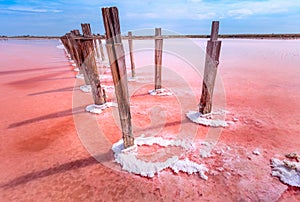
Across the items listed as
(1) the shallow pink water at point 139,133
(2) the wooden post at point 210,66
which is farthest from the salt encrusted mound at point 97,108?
(2) the wooden post at point 210,66

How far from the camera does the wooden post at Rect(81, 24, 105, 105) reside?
5406 millimetres

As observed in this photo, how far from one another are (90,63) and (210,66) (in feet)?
13.4

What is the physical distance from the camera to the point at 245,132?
4930 millimetres

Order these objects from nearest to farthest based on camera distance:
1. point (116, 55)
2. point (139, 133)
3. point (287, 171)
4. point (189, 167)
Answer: point (116, 55) → point (287, 171) → point (189, 167) → point (139, 133)

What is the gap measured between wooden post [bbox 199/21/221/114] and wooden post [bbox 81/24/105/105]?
12.3ft

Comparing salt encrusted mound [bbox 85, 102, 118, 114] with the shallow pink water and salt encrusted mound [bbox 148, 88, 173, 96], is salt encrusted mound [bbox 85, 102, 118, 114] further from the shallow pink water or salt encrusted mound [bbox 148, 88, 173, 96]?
salt encrusted mound [bbox 148, 88, 173, 96]

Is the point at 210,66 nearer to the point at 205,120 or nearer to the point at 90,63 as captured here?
the point at 205,120

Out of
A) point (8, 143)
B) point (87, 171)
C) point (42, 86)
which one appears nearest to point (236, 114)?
point (87, 171)

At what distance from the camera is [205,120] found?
5.51 m

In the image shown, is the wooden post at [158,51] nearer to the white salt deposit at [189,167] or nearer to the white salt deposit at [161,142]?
the white salt deposit at [161,142]

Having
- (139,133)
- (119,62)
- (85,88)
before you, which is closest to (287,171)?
(139,133)

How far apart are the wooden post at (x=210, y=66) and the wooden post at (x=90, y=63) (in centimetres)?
375

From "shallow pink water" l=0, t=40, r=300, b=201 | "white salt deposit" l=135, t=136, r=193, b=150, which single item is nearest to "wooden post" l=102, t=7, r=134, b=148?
Result: "white salt deposit" l=135, t=136, r=193, b=150

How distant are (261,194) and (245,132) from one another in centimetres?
226
